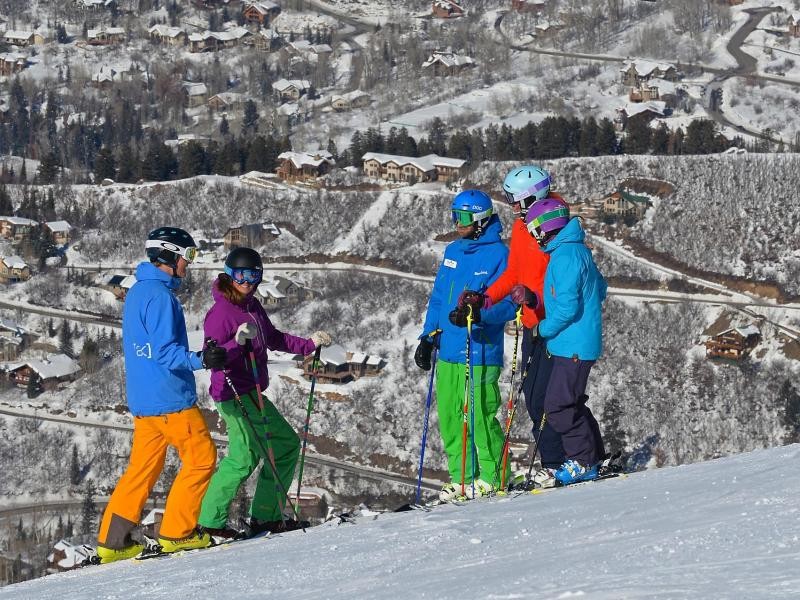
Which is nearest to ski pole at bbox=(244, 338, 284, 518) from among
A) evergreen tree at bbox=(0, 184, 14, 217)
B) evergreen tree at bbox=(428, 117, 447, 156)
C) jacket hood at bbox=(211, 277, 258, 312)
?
jacket hood at bbox=(211, 277, 258, 312)

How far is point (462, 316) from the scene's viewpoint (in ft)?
23.6

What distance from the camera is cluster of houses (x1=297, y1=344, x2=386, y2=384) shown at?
36.8 metres

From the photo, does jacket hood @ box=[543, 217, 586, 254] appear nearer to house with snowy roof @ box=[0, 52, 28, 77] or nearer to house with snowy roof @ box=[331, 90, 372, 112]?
house with snowy roof @ box=[331, 90, 372, 112]

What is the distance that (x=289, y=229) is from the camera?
5112 cm

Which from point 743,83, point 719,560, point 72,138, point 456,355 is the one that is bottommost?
point 72,138

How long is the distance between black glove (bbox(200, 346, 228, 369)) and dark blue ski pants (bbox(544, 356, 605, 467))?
1.82 meters

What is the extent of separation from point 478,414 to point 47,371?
33.0 metres

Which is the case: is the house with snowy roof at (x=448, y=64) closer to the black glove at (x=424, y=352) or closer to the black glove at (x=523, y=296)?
the black glove at (x=424, y=352)

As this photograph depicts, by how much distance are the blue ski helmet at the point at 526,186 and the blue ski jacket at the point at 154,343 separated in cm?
204

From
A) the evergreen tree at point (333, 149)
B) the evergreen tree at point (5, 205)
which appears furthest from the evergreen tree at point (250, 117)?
the evergreen tree at point (5, 205)

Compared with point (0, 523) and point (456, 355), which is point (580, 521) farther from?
point (0, 523)

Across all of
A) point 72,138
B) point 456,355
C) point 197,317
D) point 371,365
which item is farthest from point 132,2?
point 456,355

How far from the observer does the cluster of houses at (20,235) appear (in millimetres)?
49000

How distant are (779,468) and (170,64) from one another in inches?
3053
